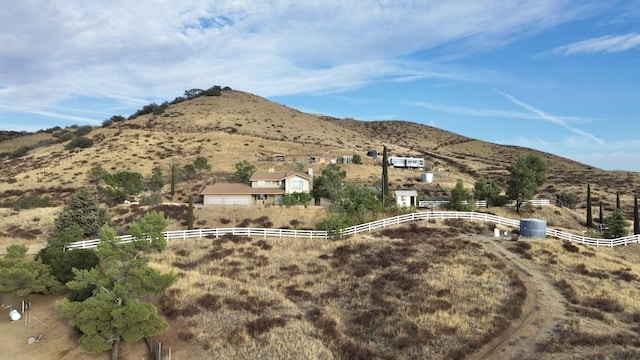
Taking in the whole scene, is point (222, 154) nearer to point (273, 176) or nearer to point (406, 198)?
point (273, 176)

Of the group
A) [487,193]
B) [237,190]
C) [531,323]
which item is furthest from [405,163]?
[531,323]

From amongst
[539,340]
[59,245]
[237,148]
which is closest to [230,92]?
[237,148]

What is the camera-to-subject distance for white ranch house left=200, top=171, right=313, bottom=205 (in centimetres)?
6462

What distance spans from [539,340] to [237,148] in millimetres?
96187

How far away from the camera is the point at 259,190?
217 feet

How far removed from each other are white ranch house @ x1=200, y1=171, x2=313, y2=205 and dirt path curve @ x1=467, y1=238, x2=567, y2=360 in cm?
4122

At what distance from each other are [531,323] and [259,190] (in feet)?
166

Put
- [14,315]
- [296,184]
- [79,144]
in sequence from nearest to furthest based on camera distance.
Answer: [14,315] < [296,184] < [79,144]

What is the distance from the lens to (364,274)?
30531 mm

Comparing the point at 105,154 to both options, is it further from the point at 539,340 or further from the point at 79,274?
the point at 539,340

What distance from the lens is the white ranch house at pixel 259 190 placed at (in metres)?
64.6

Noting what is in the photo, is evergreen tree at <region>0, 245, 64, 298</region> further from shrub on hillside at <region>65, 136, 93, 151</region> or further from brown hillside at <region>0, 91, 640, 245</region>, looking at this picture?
shrub on hillside at <region>65, 136, 93, 151</region>

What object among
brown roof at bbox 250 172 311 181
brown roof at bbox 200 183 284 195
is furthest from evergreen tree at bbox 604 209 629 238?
brown roof at bbox 200 183 284 195

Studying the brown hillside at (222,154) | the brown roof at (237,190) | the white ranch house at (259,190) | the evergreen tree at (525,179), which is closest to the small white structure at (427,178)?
the brown hillside at (222,154)
